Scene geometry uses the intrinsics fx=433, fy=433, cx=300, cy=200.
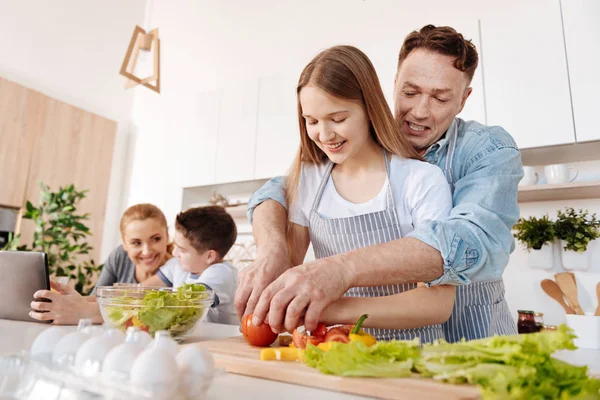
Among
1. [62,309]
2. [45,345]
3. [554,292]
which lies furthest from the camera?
[554,292]

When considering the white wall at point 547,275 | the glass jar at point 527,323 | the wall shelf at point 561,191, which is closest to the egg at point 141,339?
the glass jar at point 527,323

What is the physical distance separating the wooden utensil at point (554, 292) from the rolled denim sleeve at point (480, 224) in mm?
1463

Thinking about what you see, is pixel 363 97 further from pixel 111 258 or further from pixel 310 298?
pixel 111 258

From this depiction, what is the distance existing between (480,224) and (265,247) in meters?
0.50

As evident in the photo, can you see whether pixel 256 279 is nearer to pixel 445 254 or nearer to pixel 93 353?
pixel 445 254

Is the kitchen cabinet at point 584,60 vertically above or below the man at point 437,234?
above

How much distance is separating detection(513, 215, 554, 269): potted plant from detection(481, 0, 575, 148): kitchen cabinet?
0.42 meters

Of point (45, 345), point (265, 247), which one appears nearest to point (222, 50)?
point (265, 247)

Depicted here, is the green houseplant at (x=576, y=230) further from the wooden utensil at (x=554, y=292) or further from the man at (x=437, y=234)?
the man at (x=437, y=234)

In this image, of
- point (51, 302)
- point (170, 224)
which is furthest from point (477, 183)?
point (170, 224)

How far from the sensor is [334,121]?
3.39ft

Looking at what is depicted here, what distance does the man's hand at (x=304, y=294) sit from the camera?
0.82 metres

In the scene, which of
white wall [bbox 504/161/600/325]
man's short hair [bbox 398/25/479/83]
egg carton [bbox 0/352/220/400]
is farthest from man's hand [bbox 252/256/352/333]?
white wall [bbox 504/161/600/325]

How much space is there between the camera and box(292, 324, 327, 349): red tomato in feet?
2.60
